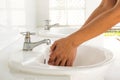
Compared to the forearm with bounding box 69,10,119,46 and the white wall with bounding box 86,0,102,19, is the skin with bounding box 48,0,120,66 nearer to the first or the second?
the forearm with bounding box 69,10,119,46

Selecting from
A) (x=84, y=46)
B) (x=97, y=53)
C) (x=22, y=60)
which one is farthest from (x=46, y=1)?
(x=22, y=60)

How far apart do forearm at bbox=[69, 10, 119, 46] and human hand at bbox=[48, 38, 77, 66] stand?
0.03 m

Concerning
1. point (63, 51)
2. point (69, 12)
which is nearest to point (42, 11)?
point (69, 12)

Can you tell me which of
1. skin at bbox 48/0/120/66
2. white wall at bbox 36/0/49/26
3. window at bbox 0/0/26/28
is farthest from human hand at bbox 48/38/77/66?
white wall at bbox 36/0/49/26

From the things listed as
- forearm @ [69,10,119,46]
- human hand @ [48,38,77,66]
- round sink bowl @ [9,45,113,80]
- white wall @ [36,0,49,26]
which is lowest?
round sink bowl @ [9,45,113,80]

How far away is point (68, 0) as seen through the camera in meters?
2.23

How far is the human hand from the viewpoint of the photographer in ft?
2.68

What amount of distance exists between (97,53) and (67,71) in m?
0.51

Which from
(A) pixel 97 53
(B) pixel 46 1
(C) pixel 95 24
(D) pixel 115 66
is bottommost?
(D) pixel 115 66

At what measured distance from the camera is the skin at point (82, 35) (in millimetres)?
739

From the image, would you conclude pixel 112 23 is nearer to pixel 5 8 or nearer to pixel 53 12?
pixel 5 8

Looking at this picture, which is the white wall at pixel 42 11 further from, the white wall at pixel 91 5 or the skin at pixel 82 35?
the skin at pixel 82 35

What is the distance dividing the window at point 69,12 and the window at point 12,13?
95 centimetres

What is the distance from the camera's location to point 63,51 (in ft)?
2.71
